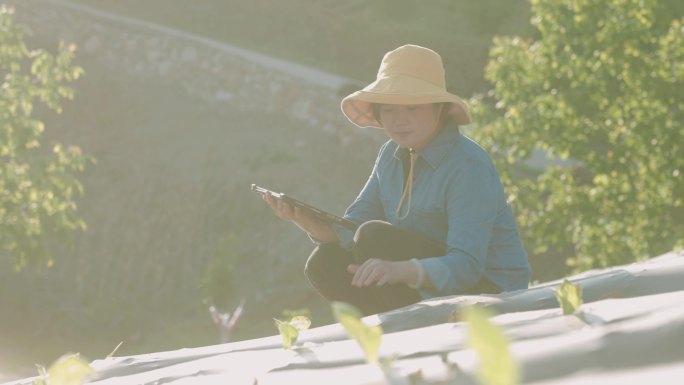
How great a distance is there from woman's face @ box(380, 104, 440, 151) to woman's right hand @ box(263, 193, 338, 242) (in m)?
0.46

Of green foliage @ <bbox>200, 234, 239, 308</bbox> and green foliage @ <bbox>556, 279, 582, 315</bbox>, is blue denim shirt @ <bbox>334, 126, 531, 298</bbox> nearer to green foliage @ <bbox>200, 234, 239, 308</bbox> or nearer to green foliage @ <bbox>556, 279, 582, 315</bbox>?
green foliage @ <bbox>556, 279, 582, 315</bbox>

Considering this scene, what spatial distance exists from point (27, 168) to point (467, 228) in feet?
31.1

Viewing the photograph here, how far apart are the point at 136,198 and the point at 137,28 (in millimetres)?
5767

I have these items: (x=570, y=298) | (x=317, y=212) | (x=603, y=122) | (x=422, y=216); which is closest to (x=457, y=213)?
(x=422, y=216)

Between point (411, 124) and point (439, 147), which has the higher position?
point (411, 124)

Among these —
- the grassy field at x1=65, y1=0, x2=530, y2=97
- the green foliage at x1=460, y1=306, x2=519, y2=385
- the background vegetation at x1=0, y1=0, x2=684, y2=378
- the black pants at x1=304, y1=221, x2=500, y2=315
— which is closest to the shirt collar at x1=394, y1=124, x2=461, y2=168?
the black pants at x1=304, y1=221, x2=500, y2=315

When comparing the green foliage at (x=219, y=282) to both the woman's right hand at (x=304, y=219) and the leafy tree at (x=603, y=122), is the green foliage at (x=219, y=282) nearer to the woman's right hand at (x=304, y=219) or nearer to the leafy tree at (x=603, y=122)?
the leafy tree at (x=603, y=122)

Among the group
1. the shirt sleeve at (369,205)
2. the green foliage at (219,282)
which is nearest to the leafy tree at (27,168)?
the green foliage at (219,282)

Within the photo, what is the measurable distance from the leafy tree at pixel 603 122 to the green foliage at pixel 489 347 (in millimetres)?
10219

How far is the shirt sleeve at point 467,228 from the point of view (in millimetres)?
3645

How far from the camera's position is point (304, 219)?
4.12 metres

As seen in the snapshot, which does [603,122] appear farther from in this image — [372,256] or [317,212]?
[372,256]

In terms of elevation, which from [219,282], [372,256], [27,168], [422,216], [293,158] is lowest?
[372,256]

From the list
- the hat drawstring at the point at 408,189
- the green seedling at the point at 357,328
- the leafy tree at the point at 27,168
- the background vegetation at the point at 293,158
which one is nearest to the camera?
the green seedling at the point at 357,328
